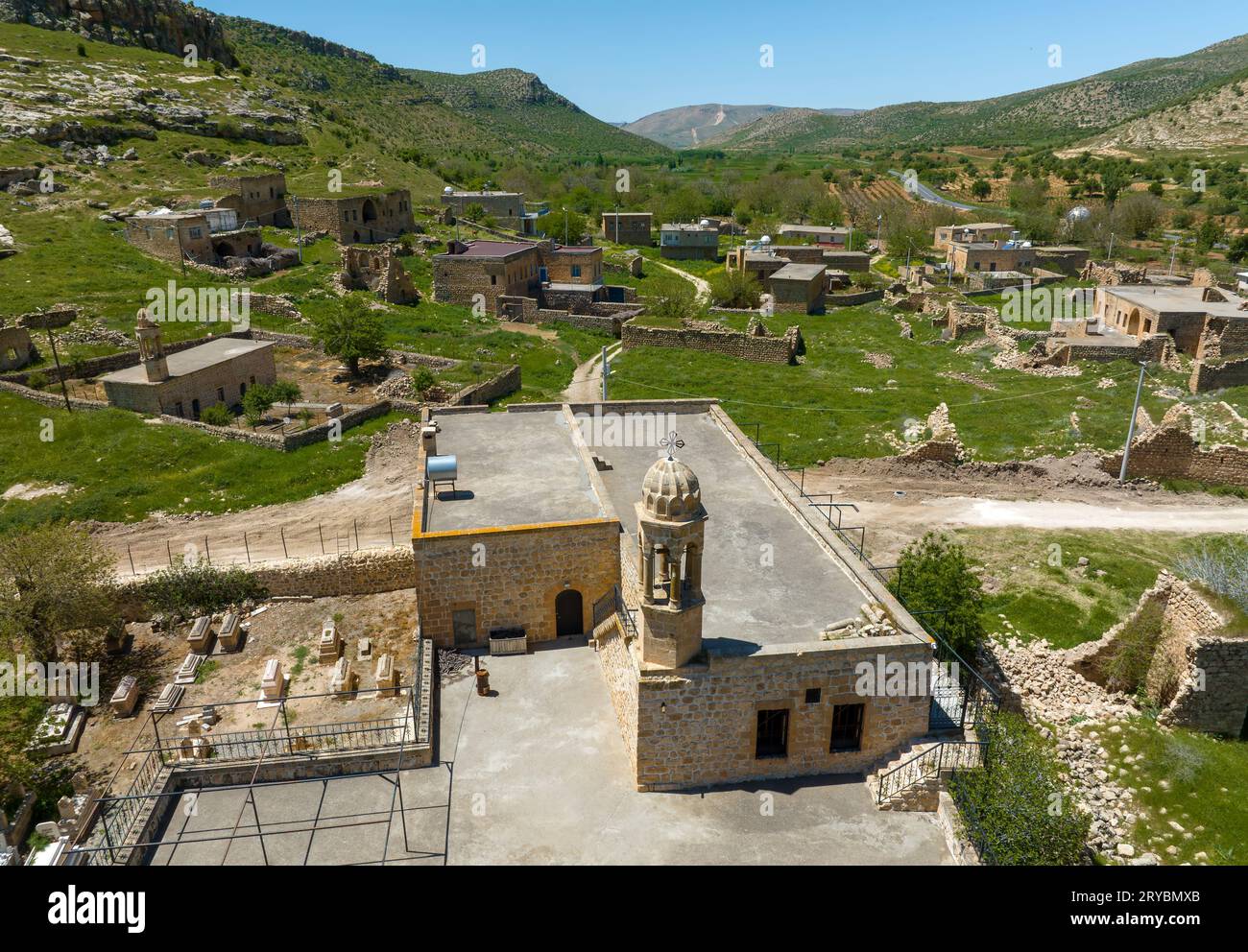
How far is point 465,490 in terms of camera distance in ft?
81.1

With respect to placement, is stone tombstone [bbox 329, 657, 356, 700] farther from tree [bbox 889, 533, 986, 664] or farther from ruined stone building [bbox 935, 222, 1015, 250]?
ruined stone building [bbox 935, 222, 1015, 250]

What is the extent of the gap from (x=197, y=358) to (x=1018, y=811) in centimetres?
4350

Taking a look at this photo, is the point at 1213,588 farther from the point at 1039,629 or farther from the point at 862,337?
the point at 862,337

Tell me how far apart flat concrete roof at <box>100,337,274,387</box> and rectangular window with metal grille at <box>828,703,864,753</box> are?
35730mm

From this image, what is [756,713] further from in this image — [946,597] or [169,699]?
[169,699]

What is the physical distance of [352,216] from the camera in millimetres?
77688

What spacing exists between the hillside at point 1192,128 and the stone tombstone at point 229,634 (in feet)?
513

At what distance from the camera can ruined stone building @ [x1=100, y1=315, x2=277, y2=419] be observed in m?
38.9

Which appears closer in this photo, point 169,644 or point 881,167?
point 169,644

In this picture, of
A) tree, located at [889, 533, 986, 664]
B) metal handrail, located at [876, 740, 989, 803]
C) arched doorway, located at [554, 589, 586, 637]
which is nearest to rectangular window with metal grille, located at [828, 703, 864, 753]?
metal handrail, located at [876, 740, 989, 803]

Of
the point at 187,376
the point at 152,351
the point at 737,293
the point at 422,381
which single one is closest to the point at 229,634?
the point at 187,376

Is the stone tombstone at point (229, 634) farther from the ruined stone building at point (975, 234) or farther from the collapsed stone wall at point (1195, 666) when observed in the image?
the ruined stone building at point (975, 234)

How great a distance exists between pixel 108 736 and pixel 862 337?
175 feet
